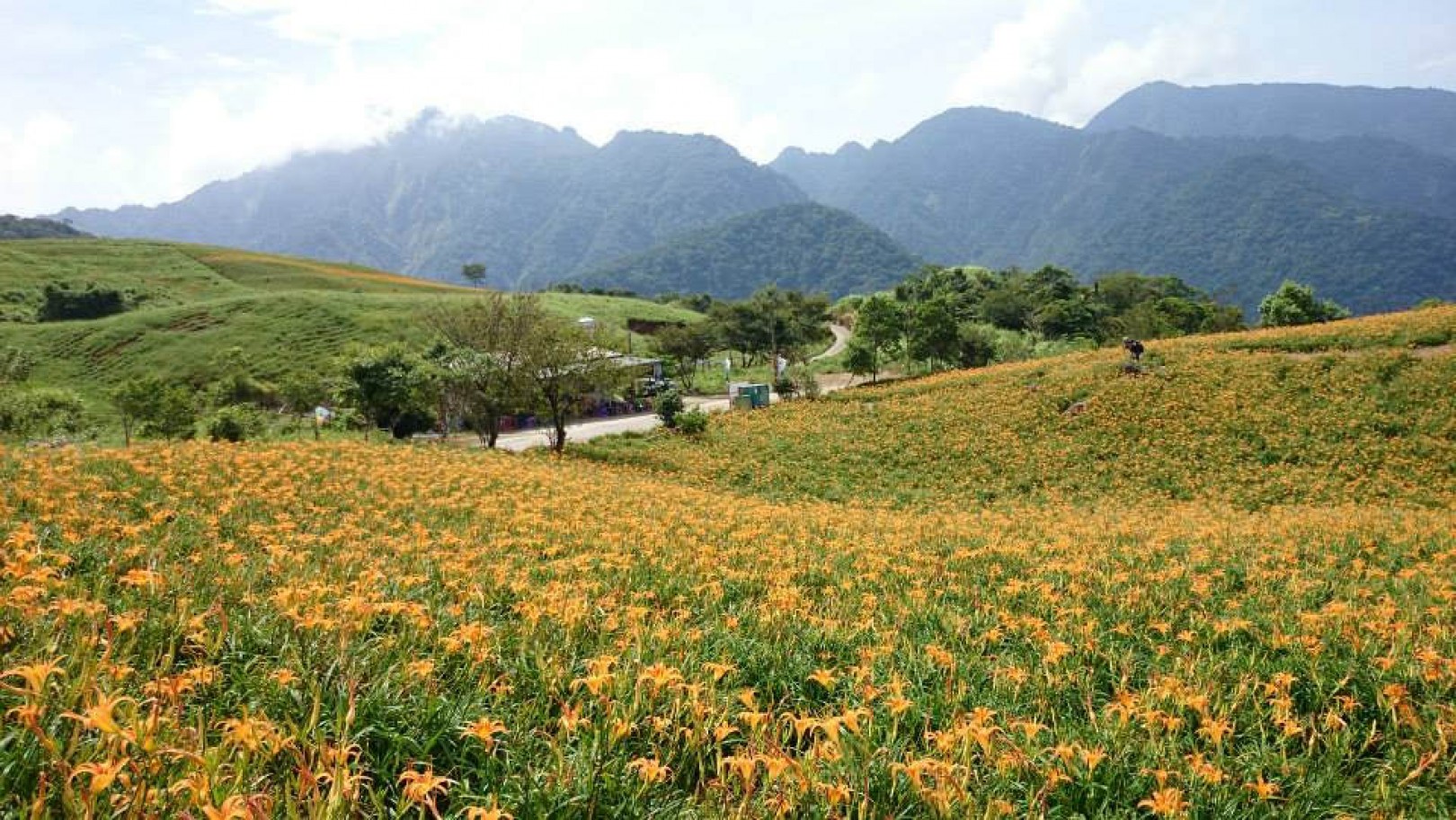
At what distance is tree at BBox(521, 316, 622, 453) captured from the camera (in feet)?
80.1

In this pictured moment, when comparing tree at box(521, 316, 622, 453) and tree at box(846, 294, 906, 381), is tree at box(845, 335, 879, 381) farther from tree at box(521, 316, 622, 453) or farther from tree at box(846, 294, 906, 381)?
tree at box(521, 316, 622, 453)

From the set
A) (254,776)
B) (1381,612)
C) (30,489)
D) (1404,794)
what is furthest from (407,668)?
(1381,612)

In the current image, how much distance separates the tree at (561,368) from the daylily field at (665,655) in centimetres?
Answer: 1304

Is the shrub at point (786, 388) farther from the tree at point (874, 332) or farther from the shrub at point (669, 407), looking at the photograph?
the shrub at point (669, 407)

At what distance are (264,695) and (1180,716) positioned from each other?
4.82 m

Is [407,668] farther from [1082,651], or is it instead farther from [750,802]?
[1082,651]

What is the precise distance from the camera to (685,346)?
69.1 metres

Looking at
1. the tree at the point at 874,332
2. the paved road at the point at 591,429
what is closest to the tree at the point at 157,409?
the paved road at the point at 591,429

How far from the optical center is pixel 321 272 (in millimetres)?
87312

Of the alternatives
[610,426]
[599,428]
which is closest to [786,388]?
[610,426]

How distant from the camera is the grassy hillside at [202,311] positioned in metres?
52.5

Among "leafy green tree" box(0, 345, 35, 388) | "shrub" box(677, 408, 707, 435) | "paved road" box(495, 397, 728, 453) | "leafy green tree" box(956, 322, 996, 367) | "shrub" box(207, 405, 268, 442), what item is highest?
"leafy green tree" box(956, 322, 996, 367)

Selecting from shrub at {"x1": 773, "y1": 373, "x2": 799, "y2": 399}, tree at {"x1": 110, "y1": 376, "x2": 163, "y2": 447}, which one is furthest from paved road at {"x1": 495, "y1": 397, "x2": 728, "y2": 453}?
tree at {"x1": 110, "y1": 376, "x2": 163, "y2": 447}

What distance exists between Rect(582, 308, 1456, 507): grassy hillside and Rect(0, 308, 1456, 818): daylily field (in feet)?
26.7
